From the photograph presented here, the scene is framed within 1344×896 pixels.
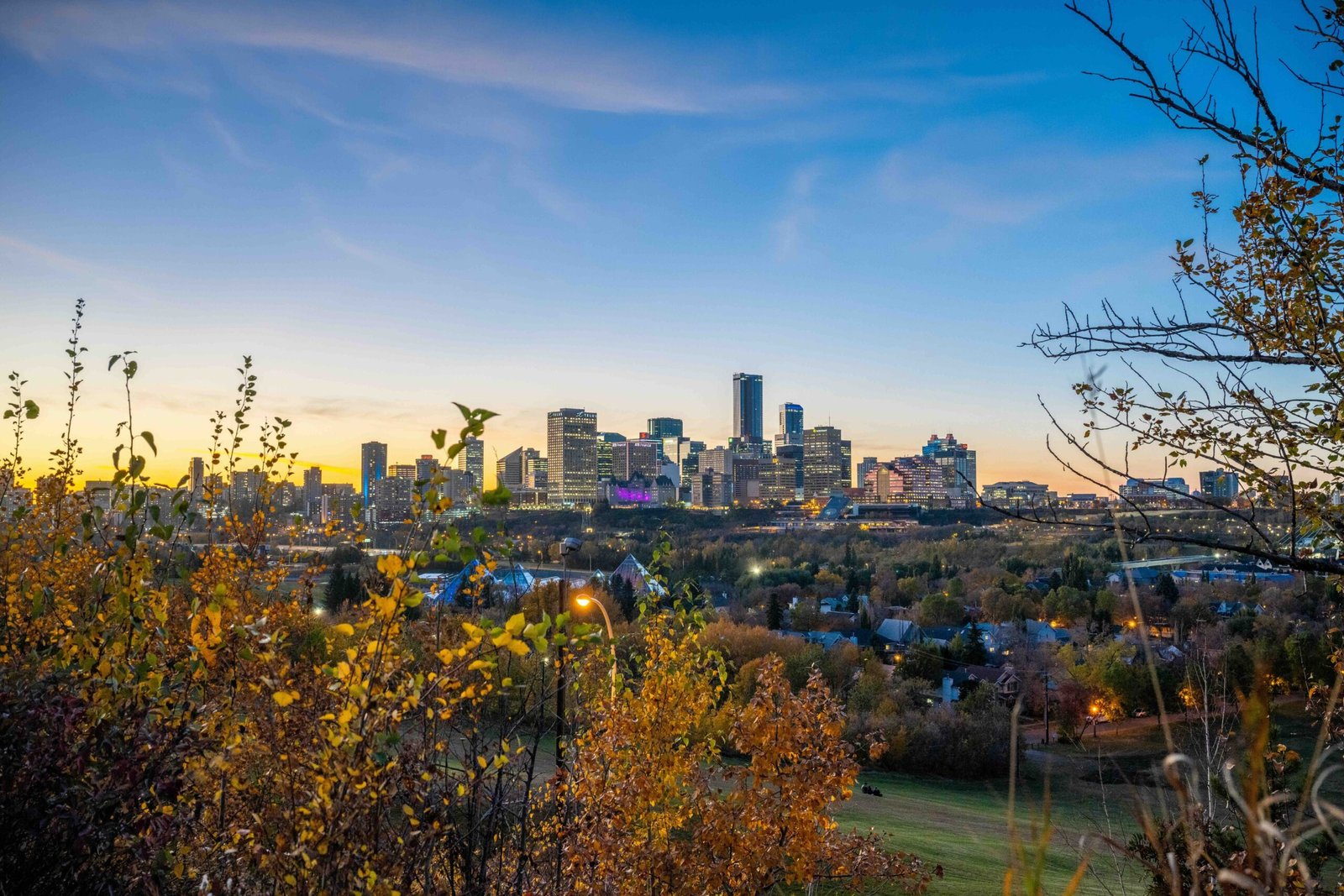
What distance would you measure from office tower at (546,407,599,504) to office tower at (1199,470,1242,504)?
410ft

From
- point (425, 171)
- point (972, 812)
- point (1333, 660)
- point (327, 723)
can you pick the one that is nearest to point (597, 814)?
point (327, 723)

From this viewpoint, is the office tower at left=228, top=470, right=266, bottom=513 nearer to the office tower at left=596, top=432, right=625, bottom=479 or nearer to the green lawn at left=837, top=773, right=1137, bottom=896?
the green lawn at left=837, top=773, right=1137, bottom=896

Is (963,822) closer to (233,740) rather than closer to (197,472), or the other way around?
(197,472)

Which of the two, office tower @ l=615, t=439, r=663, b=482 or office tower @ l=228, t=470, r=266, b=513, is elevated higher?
office tower @ l=615, t=439, r=663, b=482

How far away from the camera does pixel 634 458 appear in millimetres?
154000

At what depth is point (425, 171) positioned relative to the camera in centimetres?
2000

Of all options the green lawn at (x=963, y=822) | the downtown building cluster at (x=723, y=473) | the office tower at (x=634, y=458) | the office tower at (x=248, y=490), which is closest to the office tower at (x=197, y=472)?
the office tower at (x=248, y=490)

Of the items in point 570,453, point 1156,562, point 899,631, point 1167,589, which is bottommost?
point 899,631

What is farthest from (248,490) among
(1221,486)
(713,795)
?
(1221,486)

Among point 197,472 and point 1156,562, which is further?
point 197,472

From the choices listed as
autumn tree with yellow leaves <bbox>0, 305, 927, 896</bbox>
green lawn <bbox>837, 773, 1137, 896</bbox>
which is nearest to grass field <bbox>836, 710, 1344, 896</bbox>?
green lawn <bbox>837, 773, 1137, 896</bbox>

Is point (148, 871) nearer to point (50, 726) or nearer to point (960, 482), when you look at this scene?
point (50, 726)

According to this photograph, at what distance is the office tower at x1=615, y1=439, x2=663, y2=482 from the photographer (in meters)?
148

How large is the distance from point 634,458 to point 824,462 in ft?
125
